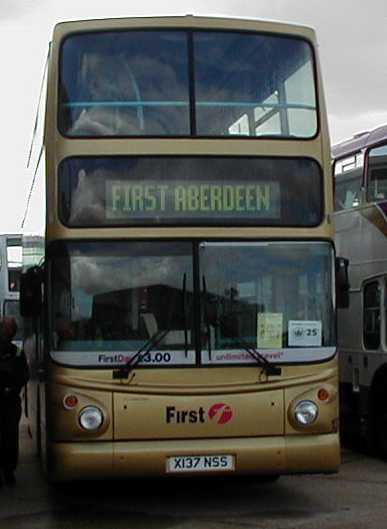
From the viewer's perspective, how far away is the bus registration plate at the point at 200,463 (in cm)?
1038

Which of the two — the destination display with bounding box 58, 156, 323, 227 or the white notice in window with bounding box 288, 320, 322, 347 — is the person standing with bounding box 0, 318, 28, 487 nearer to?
the destination display with bounding box 58, 156, 323, 227

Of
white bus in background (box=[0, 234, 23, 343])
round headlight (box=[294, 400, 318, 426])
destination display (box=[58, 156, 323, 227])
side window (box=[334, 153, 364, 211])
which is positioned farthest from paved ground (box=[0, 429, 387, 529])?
white bus in background (box=[0, 234, 23, 343])

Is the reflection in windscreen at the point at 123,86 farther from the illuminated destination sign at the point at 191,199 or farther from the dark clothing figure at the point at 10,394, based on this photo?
the dark clothing figure at the point at 10,394

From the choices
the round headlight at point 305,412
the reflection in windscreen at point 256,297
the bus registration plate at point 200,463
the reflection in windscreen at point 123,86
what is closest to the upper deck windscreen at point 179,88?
the reflection in windscreen at point 123,86

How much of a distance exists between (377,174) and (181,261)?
6.15m

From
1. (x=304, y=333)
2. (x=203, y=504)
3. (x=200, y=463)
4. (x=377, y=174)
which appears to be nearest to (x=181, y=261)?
(x=304, y=333)

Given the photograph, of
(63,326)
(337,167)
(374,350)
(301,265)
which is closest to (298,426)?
(301,265)

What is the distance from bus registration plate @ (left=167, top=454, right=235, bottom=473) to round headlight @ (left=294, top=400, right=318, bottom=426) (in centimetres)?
70

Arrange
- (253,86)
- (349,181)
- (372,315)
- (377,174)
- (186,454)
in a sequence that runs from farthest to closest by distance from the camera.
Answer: (349,181), (372,315), (377,174), (253,86), (186,454)

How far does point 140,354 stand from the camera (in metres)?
10.4

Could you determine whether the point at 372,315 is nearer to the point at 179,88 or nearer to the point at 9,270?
the point at 179,88

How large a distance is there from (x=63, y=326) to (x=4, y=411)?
2819 mm

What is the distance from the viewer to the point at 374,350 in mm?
16047

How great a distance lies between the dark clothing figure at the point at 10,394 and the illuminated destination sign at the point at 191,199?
9.74ft
